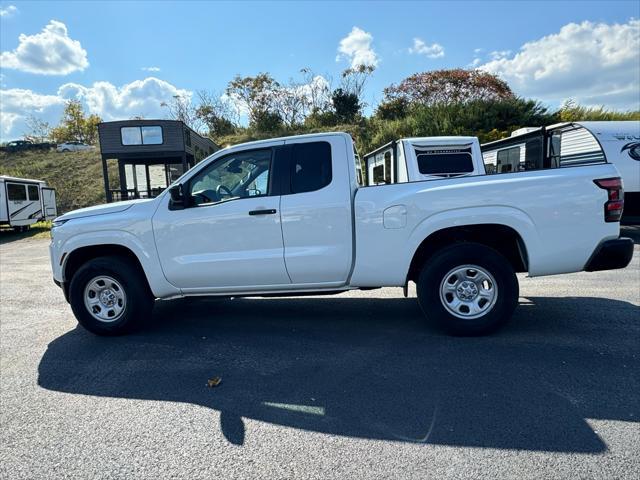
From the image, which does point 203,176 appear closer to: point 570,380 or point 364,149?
point 570,380

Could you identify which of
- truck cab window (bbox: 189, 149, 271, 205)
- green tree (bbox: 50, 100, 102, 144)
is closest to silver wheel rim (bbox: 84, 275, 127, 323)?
truck cab window (bbox: 189, 149, 271, 205)

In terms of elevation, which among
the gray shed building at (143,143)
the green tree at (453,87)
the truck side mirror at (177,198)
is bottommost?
the truck side mirror at (177,198)

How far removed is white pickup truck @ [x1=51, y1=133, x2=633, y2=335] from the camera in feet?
13.4

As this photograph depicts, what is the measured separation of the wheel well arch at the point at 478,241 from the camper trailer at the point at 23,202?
2006 centimetres

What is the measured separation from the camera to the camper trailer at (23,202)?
60.9 ft

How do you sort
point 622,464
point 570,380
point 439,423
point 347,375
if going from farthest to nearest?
point 347,375, point 570,380, point 439,423, point 622,464

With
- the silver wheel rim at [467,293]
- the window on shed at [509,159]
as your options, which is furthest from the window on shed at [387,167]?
the silver wheel rim at [467,293]

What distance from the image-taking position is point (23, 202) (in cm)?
2006

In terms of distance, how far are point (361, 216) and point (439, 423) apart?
2070 mm

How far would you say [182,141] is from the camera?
15.2m

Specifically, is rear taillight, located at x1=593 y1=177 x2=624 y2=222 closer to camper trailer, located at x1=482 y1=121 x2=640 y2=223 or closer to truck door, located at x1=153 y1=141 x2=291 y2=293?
truck door, located at x1=153 y1=141 x2=291 y2=293

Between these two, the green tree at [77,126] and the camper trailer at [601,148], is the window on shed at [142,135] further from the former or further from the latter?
the green tree at [77,126]

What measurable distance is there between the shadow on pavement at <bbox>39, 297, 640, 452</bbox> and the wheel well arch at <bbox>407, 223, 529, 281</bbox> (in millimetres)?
707

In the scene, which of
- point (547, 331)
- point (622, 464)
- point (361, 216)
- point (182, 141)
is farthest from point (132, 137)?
point (622, 464)
